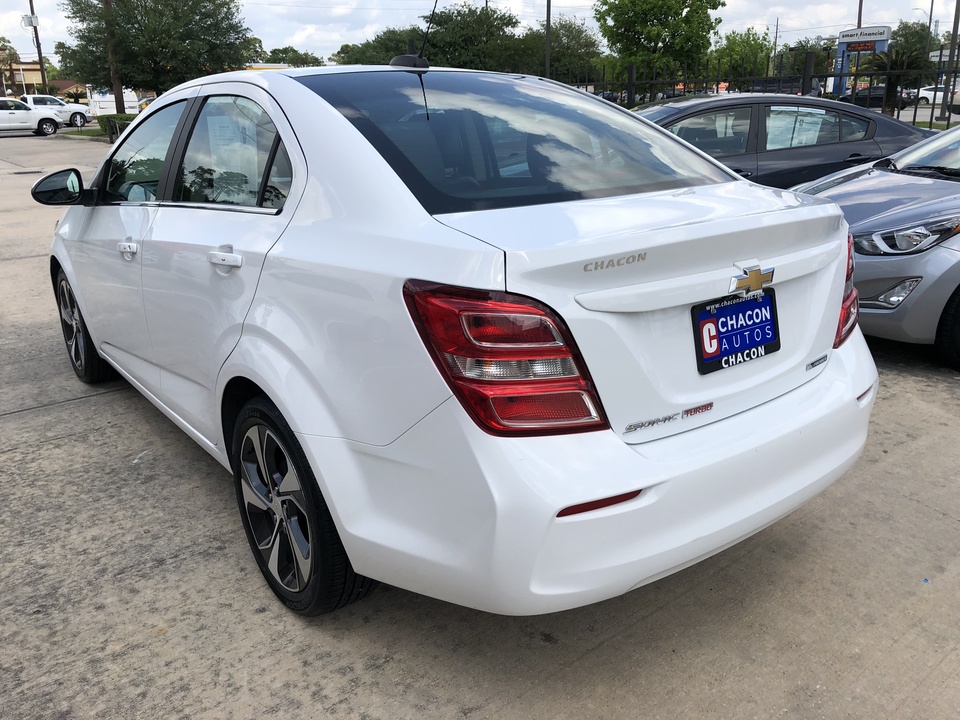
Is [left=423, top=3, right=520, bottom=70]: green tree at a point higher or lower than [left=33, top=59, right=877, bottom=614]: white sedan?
higher

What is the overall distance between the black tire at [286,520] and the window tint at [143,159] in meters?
1.29

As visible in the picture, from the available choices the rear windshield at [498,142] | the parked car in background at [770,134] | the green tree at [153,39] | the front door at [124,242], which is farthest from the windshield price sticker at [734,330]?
the green tree at [153,39]

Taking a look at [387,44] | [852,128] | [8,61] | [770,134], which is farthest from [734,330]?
[8,61]

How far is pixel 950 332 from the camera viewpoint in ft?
14.6

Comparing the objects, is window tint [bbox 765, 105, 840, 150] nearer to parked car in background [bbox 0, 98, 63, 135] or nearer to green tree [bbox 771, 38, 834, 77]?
green tree [bbox 771, 38, 834, 77]

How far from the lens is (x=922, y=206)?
4.59 metres

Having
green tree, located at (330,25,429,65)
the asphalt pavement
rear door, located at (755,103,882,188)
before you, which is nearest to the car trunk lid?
the asphalt pavement

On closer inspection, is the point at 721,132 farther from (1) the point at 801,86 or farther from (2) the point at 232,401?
(1) the point at 801,86

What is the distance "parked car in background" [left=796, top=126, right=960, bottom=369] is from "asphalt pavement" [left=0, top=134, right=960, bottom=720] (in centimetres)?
124

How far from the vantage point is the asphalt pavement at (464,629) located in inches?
86.6

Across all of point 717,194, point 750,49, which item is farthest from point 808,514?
point 750,49

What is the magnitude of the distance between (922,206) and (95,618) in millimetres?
4430

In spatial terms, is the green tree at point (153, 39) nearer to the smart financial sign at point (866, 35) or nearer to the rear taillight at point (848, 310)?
the smart financial sign at point (866, 35)

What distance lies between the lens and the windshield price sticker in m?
2.04
